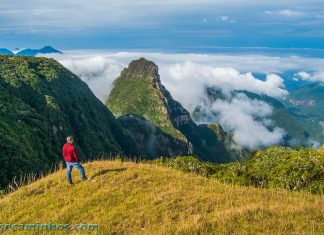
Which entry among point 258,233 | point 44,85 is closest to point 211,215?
point 258,233

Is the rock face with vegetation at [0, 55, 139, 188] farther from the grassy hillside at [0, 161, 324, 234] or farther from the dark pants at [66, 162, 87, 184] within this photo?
the grassy hillside at [0, 161, 324, 234]

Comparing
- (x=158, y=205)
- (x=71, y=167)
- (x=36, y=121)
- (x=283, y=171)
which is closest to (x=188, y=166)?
(x=283, y=171)

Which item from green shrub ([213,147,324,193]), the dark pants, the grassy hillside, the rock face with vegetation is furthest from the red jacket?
the rock face with vegetation

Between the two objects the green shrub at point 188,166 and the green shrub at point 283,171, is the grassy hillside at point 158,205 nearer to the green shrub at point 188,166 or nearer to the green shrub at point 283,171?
the green shrub at point 283,171

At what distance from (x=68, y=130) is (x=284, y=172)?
138 m

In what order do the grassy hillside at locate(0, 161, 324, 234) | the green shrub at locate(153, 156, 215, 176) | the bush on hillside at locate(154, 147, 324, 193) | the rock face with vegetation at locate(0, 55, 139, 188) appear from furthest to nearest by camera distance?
the rock face with vegetation at locate(0, 55, 139, 188) < the green shrub at locate(153, 156, 215, 176) < the bush on hillside at locate(154, 147, 324, 193) < the grassy hillside at locate(0, 161, 324, 234)

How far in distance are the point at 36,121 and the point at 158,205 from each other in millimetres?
118357

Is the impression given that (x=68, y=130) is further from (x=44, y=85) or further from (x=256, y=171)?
(x=256, y=171)

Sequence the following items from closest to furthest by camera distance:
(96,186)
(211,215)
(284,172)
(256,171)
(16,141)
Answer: (211,215)
(96,186)
(284,172)
(256,171)
(16,141)

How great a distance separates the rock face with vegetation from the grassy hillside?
56.5 meters

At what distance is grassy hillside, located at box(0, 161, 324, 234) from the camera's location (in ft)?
65.7

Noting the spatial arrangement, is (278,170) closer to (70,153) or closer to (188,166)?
(188,166)

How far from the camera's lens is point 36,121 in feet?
444

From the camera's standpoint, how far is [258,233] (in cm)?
1886
